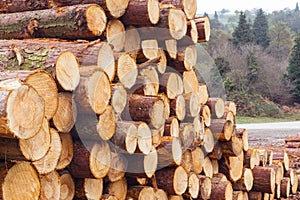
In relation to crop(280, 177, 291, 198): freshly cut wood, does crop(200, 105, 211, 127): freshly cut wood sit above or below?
above

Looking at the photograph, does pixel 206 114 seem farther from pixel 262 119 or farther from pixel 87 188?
pixel 262 119

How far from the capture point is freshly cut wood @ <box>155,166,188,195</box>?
3.69m

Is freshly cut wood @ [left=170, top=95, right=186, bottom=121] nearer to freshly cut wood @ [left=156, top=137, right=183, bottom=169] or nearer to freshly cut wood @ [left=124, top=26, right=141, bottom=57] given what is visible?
freshly cut wood @ [left=156, top=137, right=183, bottom=169]

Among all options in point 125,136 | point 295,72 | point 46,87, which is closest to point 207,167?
point 125,136

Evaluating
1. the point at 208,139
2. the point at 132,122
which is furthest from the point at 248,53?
the point at 132,122

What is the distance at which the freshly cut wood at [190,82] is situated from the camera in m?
4.30

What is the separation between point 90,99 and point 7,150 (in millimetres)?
712

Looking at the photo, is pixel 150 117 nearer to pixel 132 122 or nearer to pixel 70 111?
pixel 132 122

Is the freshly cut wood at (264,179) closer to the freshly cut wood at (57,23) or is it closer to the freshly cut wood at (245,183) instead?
the freshly cut wood at (245,183)

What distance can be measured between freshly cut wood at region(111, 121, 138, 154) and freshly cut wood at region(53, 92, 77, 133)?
1.31ft

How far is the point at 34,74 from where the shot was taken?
225 centimetres

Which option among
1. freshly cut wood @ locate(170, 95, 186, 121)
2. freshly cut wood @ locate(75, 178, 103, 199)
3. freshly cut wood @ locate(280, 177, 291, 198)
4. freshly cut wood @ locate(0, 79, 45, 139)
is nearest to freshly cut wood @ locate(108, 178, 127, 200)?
freshly cut wood @ locate(75, 178, 103, 199)

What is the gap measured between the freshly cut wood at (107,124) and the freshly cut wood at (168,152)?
0.76 m

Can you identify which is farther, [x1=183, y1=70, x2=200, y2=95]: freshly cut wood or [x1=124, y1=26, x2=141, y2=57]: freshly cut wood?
[x1=183, y1=70, x2=200, y2=95]: freshly cut wood
